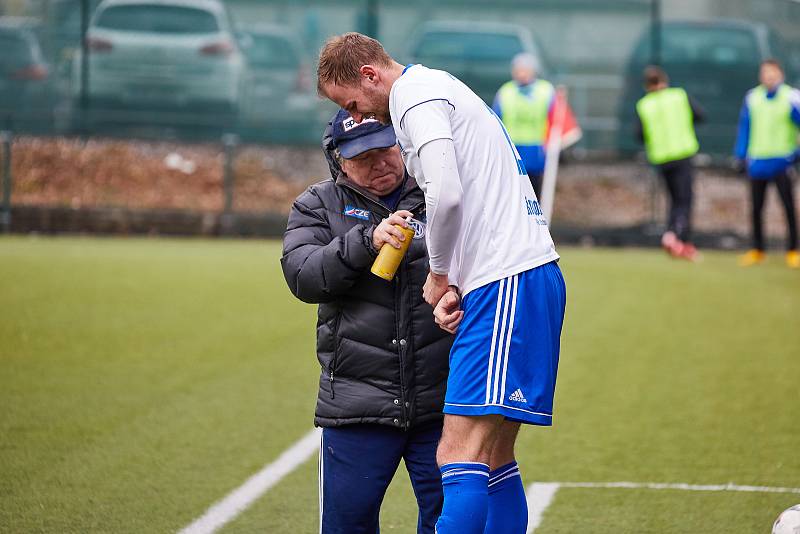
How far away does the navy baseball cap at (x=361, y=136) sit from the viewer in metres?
4.38

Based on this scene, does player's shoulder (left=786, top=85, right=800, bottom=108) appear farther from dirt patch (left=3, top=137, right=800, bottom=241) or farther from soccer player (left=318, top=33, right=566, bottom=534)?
soccer player (left=318, top=33, right=566, bottom=534)

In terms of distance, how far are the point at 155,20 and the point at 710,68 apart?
873cm

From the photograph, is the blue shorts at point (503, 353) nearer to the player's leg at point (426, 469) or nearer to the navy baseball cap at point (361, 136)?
the player's leg at point (426, 469)

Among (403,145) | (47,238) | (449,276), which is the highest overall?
(403,145)

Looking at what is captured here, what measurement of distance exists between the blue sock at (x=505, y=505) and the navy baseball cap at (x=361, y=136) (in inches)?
45.7

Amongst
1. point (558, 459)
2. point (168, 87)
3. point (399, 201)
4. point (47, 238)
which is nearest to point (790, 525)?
point (399, 201)

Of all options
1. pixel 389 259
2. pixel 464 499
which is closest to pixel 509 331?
pixel 389 259

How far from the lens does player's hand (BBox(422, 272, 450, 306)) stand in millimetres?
4234

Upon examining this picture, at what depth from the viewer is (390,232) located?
13.9 ft

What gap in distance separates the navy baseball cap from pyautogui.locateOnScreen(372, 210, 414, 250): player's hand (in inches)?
9.6

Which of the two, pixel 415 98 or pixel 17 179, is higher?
pixel 415 98

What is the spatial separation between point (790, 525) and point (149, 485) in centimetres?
301

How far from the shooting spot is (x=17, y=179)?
821 inches

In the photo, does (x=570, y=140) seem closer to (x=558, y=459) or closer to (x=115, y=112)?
(x=115, y=112)
